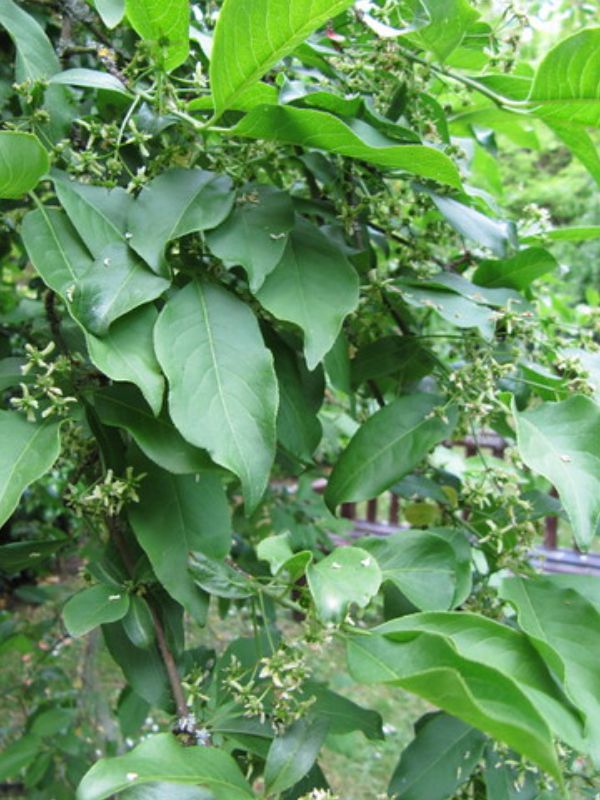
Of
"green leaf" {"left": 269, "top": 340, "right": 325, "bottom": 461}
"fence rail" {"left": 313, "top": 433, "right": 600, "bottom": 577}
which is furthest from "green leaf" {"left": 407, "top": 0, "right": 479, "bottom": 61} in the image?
"fence rail" {"left": 313, "top": 433, "right": 600, "bottom": 577}

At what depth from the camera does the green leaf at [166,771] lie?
586 millimetres

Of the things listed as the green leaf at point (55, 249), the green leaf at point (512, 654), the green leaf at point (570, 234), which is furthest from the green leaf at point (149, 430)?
the green leaf at point (570, 234)

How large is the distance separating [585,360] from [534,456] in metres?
0.22

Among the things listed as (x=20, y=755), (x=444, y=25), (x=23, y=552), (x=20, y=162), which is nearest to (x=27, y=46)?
(x=20, y=162)

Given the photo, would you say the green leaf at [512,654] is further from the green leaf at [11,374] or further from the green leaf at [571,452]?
the green leaf at [11,374]

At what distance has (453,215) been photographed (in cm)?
93

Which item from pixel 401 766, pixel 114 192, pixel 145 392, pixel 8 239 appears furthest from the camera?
pixel 8 239

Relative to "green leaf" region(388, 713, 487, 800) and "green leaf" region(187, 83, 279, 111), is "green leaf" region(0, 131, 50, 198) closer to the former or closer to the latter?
"green leaf" region(187, 83, 279, 111)

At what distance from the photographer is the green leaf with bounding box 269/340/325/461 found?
855mm

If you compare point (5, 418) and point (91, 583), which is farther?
point (91, 583)

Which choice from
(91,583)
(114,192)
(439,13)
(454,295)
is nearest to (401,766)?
(91,583)

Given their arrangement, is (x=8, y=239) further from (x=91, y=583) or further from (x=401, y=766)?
(x=401, y=766)

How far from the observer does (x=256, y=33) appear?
0.64 metres

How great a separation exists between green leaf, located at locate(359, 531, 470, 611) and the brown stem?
0.22 meters
